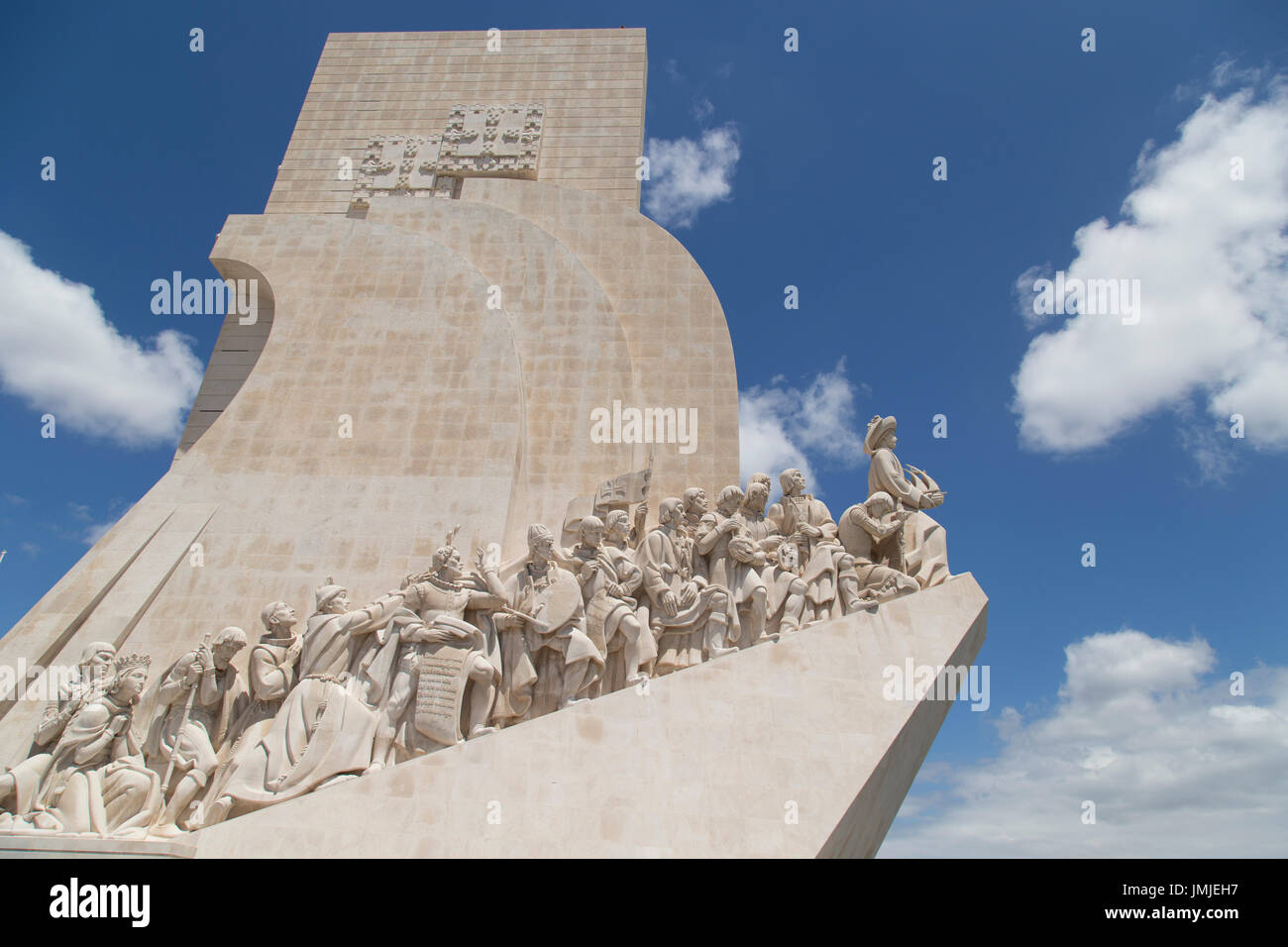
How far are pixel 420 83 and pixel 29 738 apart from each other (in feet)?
34.2

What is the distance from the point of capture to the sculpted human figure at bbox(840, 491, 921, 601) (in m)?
7.33

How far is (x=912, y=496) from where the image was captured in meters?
7.88

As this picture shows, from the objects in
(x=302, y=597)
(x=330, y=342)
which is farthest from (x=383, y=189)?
(x=302, y=597)

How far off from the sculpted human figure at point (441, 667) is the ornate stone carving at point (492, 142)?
291 inches

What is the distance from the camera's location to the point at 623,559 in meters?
6.92

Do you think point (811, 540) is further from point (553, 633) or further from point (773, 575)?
point (553, 633)

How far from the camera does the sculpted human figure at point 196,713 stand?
19.9 ft

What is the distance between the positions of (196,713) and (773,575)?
15.4 feet

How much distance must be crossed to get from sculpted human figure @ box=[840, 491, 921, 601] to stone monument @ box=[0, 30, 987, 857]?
0.03 m

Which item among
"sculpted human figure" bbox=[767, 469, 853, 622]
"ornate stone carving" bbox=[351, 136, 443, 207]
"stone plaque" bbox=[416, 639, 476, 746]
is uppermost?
"ornate stone carving" bbox=[351, 136, 443, 207]

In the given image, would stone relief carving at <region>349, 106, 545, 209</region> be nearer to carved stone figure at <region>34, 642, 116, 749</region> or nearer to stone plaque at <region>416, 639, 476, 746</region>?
carved stone figure at <region>34, 642, 116, 749</region>

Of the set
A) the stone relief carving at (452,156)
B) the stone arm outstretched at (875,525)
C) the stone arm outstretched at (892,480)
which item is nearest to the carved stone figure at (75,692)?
the stone arm outstretched at (875,525)

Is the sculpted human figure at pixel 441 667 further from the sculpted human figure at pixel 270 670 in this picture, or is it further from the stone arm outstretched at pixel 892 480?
the stone arm outstretched at pixel 892 480

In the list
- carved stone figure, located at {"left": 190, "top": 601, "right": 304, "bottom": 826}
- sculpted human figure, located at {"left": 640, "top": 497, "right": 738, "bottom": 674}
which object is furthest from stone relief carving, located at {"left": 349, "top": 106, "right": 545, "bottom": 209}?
sculpted human figure, located at {"left": 640, "top": 497, "right": 738, "bottom": 674}
